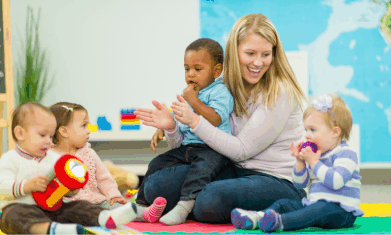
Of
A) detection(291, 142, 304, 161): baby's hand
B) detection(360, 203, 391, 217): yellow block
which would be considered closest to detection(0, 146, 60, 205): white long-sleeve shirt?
detection(291, 142, 304, 161): baby's hand

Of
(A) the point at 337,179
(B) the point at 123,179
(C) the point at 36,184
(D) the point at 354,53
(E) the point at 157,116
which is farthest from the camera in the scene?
(D) the point at 354,53

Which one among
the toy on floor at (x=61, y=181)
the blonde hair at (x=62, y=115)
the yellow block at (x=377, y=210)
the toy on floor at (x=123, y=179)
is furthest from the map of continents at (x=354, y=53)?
the toy on floor at (x=61, y=181)

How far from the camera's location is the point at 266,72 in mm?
1674

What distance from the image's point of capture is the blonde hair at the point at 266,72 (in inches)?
63.1

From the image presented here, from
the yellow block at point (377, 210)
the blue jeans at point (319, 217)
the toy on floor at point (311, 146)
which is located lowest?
the yellow block at point (377, 210)

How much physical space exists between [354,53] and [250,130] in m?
2.69

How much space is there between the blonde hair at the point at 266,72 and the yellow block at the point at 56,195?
810 mm

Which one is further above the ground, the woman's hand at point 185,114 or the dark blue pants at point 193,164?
the woman's hand at point 185,114

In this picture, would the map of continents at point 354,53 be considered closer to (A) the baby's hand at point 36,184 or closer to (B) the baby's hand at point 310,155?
(B) the baby's hand at point 310,155

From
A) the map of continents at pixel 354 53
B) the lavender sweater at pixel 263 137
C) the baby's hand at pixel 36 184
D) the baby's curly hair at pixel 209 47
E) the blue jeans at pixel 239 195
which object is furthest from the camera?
the map of continents at pixel 354 53

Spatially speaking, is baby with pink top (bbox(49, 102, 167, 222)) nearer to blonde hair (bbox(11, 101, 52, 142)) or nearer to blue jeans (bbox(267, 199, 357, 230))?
blonde hair (bbox(11, 101, 52, 142))

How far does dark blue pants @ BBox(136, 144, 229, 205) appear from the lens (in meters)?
1.45

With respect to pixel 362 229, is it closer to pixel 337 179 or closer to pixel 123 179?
pixel 337 179

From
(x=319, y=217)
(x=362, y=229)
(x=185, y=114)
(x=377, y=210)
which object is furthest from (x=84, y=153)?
(x=377, y=210)
